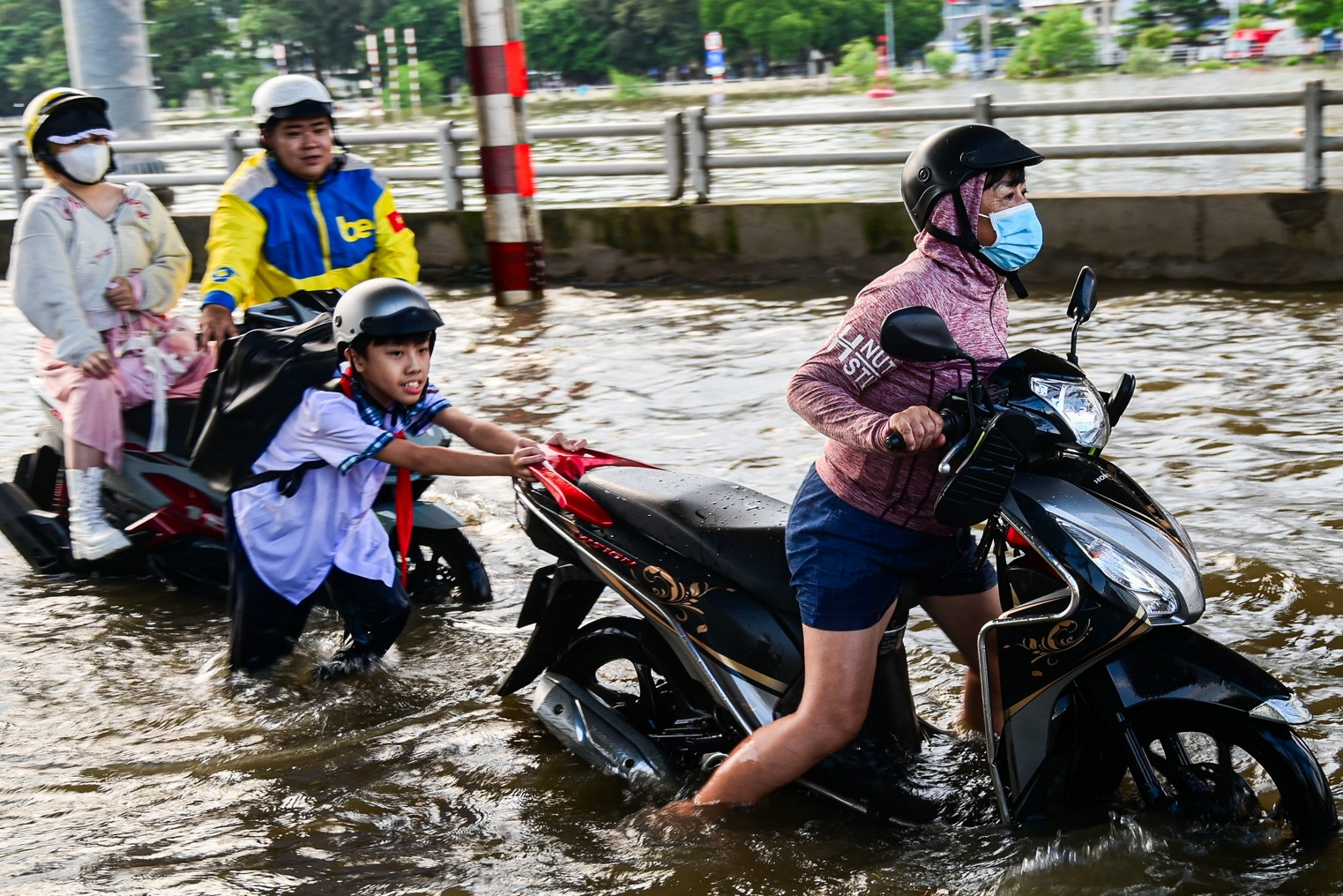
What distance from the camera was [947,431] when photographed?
2.79 metres

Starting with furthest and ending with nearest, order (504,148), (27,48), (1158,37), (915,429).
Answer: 1. (27,48)
2. (1158,37)
3. (504,148)
4. (915,429)

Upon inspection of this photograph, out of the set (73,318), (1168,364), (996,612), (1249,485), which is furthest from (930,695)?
(1168,364)

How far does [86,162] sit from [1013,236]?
148 inches

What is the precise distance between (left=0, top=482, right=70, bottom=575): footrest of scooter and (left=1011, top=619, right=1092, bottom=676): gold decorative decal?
4.19m

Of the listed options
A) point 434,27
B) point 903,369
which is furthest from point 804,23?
point 903,369

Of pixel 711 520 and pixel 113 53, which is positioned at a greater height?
pixel 113 53

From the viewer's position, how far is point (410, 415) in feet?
13.9

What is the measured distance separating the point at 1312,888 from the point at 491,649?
8.72ft

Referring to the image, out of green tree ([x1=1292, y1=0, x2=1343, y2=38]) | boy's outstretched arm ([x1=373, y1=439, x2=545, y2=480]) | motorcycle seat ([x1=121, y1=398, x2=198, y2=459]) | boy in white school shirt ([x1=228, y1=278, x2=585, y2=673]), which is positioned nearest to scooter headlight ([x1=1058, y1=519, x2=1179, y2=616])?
boy's outstretched arm ([x1=373, y1=439, x2=545, y2=480])

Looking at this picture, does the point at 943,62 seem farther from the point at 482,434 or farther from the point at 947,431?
the point at 947,431

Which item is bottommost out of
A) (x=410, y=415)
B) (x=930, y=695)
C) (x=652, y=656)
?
(x=930, y=695)

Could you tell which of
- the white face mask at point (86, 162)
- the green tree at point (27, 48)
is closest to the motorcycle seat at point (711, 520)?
the white face mask at point (86, 162)

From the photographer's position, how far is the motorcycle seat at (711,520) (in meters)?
3.29

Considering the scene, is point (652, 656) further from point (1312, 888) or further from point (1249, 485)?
point (1249, 485)
